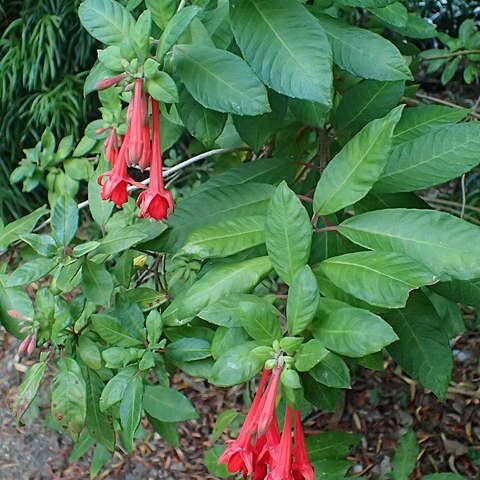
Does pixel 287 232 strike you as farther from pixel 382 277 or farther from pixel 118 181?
pixel 118 181

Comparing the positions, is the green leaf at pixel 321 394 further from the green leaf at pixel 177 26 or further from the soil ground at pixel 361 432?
the soil ground at pixel 361 432

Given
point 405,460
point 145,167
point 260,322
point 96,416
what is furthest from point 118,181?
point 405,460

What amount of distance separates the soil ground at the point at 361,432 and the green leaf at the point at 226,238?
1362 mm

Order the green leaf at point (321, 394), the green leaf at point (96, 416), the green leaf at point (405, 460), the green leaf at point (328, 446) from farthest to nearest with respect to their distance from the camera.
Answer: the green leaf at point (405, 460), the green leaf at point (328, 446), the green leaf at point (96, 416), the green leaf at point (321, 394)

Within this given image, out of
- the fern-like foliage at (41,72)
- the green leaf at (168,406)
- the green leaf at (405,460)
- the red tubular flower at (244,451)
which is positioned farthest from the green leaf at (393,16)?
the fern-like foliage at (41,72)

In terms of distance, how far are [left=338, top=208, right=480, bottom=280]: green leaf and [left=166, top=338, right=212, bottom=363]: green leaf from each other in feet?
0.91

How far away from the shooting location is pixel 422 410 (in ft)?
7.02

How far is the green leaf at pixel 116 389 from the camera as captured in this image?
937 millimetres

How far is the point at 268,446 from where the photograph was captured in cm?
76

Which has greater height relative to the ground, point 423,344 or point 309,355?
point 309,355

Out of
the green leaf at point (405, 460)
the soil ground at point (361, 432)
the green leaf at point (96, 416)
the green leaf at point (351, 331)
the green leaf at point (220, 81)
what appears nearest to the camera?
the green leaf at point (351, 331)

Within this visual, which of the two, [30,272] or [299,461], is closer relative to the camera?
[299,461]

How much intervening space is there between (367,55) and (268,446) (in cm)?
53

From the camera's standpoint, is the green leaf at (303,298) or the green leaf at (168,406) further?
the green leaf at (168,406)
